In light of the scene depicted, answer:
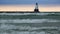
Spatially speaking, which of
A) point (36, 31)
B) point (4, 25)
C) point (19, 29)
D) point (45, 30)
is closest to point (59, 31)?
point (45, 30)

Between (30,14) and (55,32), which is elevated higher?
(30,14)

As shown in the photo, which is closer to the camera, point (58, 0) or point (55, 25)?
point (55, 25)

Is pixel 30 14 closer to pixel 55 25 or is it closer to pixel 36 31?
pixel 36 31

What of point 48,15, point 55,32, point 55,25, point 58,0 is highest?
point 58,0

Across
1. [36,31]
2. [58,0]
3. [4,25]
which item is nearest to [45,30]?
[36,31]

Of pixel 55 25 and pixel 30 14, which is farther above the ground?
pixel 30 14

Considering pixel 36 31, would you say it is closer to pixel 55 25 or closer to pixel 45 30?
pixel 45 30
